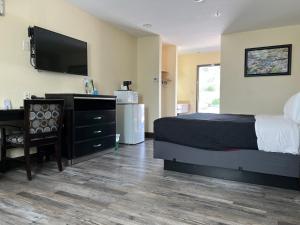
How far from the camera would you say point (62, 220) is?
1.57 meters

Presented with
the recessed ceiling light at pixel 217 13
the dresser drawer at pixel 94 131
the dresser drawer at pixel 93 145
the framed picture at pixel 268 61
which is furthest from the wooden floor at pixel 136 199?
the framed picture at pixel 268 61

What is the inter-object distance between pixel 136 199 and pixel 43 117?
139cm

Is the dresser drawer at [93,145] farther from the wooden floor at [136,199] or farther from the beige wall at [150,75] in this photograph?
the beige wall at [150,75]

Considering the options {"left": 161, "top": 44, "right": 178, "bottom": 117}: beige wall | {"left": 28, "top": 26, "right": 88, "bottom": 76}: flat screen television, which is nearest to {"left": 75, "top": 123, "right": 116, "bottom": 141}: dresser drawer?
{"left": 28, "top": 26, "right": 88, "bottom": 76}: flat screen television

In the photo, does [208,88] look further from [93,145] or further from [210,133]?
[210,133]

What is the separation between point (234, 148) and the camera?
226cm

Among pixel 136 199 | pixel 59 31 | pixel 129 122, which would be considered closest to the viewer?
pixel 136 199

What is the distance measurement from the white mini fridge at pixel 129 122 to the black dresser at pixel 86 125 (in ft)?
1.96

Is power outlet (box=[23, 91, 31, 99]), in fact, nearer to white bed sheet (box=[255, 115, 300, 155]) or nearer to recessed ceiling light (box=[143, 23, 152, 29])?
recessed ceiling light (box=[143, 23, 152, 29])

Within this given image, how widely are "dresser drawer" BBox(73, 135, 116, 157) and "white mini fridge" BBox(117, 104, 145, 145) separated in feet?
2.24

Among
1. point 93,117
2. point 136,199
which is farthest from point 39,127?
point 136,199

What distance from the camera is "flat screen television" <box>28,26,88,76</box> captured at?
2887 millimetres

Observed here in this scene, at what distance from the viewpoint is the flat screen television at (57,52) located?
2.89 m

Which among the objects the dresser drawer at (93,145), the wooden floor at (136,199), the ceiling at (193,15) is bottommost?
the wooden floor at (136,199)
